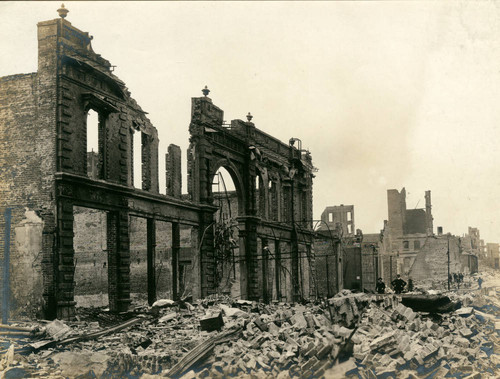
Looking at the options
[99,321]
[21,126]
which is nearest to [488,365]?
[99,321]

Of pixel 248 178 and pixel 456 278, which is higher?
pixel 248 178

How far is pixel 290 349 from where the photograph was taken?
12.9 meters

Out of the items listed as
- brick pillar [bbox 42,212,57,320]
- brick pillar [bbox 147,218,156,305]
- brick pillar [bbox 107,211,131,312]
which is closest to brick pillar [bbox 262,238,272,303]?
brick pillar [bbox 147,218,156,305]

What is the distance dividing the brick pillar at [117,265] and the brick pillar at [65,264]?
234cm

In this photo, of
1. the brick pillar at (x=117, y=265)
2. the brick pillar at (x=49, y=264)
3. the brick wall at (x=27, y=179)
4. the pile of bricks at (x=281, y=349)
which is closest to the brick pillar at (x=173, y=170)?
the brick pillar at (x=117, y=265)

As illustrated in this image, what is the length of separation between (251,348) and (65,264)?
614cm

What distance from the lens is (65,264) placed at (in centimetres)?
1641

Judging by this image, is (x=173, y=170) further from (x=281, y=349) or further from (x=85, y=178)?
(x=281, y=349)

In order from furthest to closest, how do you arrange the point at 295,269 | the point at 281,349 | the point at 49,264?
the point at 295,269, the point at 49,264, the point at 281,349

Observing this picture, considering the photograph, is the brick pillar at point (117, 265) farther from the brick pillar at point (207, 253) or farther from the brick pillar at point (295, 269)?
the brick pillar at point (295, 269)

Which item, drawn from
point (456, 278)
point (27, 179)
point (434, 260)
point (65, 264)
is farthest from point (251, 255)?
point (434, 260)

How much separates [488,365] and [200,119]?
46.2 feet

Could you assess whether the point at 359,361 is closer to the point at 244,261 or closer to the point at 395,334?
the point at 395,334

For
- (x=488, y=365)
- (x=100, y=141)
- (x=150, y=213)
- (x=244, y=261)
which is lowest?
(x=488, y=365)
